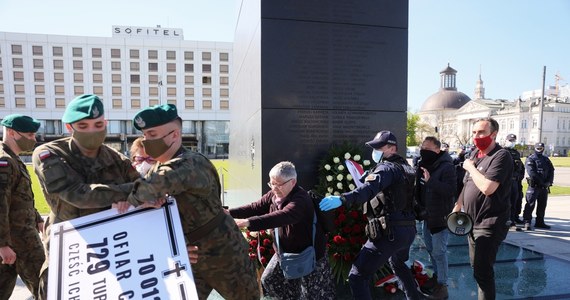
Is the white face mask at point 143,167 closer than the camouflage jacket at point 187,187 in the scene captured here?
No

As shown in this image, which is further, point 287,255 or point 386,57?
point 386,57

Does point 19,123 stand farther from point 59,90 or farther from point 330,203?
point 59,90

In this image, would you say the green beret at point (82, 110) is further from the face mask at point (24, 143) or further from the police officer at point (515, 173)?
the police officer at point (515, 173)

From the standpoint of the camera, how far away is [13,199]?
3.28 m

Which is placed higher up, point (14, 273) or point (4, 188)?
point (4, 188)

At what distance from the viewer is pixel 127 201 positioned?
2.21 metres

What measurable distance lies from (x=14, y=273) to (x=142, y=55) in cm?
6548

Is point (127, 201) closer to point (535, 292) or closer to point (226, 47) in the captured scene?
point (535, 292)

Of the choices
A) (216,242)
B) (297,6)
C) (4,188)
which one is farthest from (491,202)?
(4,188)

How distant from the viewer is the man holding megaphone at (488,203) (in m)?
3.38

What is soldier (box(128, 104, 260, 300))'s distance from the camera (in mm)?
2227

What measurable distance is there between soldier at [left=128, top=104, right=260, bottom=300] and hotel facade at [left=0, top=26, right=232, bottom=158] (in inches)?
2339

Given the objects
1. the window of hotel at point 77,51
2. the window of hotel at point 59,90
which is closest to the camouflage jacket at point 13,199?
the window of hotel at point 77,51

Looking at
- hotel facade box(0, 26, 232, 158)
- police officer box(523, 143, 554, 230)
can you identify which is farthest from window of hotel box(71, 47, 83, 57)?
police officer box(523, 143, 554, 230)
